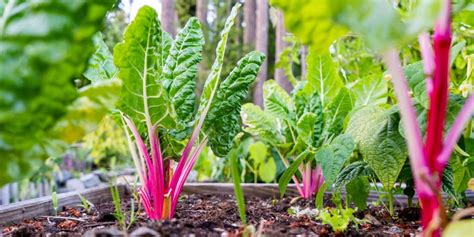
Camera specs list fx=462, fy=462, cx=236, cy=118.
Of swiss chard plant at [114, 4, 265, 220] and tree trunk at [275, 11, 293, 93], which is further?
tree trunk at [275, 11, 293, 93]

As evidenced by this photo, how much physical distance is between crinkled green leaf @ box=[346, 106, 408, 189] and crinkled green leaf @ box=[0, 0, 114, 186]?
1.82 feet

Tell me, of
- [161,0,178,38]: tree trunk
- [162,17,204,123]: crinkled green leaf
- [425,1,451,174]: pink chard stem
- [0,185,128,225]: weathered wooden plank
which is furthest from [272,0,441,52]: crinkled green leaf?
[161,0,178,38]: tree trunk

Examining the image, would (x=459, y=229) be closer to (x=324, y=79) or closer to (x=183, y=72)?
(x=183, y=72)

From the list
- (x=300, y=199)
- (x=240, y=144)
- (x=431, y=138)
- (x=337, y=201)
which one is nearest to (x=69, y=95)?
(x=431, y=138)

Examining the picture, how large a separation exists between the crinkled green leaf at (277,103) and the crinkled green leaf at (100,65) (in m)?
0.64

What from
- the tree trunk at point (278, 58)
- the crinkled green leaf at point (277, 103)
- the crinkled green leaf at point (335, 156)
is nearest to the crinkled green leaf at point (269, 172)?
the crinkled green leaf at point (277, 103)

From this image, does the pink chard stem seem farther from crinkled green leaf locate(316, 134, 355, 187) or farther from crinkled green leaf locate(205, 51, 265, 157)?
crinkled green leaf locate(205, 51, 265, 157)

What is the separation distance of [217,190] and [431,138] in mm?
1222

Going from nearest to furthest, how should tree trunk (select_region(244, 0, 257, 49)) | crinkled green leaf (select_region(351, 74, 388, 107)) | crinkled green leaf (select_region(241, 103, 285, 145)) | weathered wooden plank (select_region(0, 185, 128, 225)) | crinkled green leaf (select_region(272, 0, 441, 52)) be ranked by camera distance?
crinkled green leaf (select_region(272, 0, 441, 52)), weathered wooden plank (select_region(0, 185, 128, 225)), crinkled green leaf (select_region(351, 74, 388, 107)), crinkled green leaf (select_region(241, 103, 285, 145)), tree trunk (select_region(244, 0, 257, 49))

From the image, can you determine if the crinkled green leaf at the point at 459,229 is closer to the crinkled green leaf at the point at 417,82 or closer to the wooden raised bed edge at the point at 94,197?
the crinkled green leaf at the point at 417,82

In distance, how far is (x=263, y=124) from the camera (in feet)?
5.30

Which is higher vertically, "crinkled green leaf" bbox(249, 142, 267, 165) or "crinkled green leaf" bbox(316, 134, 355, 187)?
"crinkled green leaf" bbox(249, 142, 267, 165)

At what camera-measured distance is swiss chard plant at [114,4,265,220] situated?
916 millimetres

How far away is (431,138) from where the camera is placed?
0.59 metres
